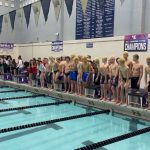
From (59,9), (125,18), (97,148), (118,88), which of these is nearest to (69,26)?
(59,9)

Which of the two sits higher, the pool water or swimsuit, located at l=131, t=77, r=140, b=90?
swimsuit, located at l=131, t=77, r=140, b=90

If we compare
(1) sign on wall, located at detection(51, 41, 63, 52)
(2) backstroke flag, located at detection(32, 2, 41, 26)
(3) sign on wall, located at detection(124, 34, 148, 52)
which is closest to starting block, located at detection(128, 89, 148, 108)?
(3) sign on wall, located at detection(124, 34, 148, 52)

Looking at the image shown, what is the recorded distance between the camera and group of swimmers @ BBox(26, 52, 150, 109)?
6695 millimetres

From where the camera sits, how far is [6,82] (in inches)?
491

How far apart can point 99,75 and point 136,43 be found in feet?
6.12

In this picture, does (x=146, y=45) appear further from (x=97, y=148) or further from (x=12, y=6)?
(x=12, y=6)

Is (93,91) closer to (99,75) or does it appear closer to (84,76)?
(99,75)

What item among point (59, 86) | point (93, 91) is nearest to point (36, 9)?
point (59, 86)

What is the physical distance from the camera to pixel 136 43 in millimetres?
8508

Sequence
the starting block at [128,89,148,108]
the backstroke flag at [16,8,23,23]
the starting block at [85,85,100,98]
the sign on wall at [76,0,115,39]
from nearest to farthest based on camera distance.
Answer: the starting block at [128,89,148,108], the starting block at [85,85,100,98], the sign on wall at [76,0,115,39], the backstroke flag at [16,8,23,23]

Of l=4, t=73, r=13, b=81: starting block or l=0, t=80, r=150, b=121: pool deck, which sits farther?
l=4, t=73, r=13, b=81: starting block

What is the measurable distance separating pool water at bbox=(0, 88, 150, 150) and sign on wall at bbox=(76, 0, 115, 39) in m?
4.44

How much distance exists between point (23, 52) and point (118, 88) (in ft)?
35.7

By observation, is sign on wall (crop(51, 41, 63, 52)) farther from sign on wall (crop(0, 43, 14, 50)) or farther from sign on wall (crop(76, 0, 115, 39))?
sign on wall (crop(0, 43, 14, 50))
